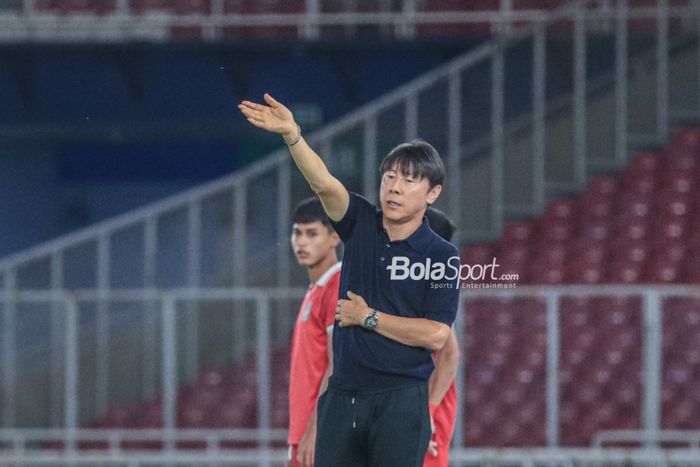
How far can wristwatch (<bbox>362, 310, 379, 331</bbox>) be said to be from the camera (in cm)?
479

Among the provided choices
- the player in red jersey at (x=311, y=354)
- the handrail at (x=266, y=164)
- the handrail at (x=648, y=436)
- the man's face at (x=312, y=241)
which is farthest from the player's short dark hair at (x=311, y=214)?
the handrail at (x=266, y=164)

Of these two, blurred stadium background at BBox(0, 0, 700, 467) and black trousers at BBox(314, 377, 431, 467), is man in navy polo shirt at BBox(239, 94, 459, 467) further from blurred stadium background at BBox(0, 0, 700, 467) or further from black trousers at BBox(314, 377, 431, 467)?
blurred stadium background at BBox(0, 0, 700, 467)

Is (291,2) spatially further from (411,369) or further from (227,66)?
(411,369)

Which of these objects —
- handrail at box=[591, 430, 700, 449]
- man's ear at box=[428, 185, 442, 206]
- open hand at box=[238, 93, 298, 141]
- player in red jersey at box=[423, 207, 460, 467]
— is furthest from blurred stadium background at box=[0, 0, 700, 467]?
open hand at box=[238, 93, 298, 141]

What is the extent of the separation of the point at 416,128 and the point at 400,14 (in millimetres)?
2120

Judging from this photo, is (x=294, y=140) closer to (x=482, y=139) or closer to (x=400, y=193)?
(x=400, y=193)

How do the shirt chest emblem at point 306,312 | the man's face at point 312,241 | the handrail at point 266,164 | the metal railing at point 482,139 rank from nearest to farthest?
the shirt chest emblem at point 306,312 → the man's face at point 312,241 → the handrail at point 266,164 → the metal railing at point 482,139

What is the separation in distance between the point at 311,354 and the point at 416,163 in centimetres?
114

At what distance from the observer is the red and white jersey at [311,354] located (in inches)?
222

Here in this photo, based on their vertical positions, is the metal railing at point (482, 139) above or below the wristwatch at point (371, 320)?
above

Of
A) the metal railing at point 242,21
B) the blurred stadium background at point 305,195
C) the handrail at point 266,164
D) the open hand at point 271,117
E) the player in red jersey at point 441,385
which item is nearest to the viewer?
the open hand at point 271,117

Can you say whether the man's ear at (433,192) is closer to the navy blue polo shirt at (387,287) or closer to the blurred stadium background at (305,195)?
the navy blue polo shirt at (387,287)

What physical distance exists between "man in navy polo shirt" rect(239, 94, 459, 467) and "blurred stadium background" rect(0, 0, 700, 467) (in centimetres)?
377

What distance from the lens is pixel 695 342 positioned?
10.2 meters
